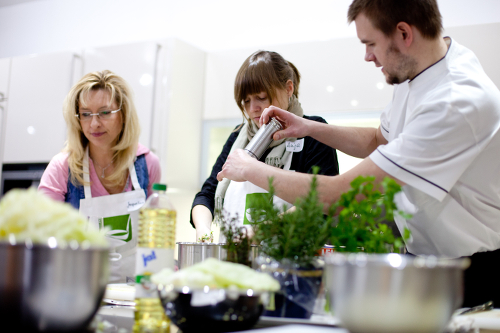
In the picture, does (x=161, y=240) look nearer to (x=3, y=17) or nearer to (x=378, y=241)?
(x=378, y=241)

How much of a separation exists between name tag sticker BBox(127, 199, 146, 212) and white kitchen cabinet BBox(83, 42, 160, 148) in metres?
0.99

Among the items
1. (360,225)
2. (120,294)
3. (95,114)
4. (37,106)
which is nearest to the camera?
(360,225)

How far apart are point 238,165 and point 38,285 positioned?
0.65 metres

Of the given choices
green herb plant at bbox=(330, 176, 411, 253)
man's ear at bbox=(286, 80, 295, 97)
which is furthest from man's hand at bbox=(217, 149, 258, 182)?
man's ear at bbox=(286, 80, 295, 97)

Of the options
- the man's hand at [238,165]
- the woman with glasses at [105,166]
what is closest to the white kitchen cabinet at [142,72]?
the woman with glasses at [105,166]

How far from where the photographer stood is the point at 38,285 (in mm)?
458

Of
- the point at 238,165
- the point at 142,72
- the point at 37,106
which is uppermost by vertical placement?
the point at 142,72

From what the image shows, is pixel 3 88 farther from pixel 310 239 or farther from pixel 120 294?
pixel 310 239

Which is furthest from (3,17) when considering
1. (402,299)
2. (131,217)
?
(402,299)

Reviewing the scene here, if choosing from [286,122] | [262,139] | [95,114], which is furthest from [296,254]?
[95,114]

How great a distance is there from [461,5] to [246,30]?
1356mm

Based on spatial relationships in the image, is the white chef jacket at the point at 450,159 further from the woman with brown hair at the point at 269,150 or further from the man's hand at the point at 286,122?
the woman with brown hair at the point at 269,150

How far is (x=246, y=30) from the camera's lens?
10.6ft

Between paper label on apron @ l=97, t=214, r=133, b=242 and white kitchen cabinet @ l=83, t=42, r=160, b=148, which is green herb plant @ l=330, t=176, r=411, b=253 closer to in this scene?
paper label on apron @ l=97, t=214, r=133, b=242
